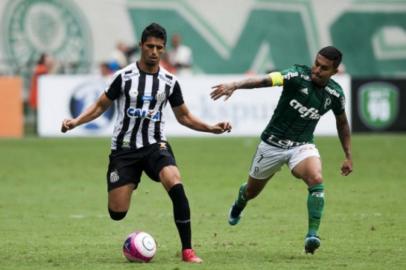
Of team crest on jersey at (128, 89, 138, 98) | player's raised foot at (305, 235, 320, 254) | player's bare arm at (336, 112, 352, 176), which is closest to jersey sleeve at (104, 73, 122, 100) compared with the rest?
team crest on jersey at (128, 89, 138, 98)

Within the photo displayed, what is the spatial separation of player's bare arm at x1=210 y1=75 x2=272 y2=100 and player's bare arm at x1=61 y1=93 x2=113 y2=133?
1038 mm

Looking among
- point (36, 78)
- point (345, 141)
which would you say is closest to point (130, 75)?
point (345, 141)

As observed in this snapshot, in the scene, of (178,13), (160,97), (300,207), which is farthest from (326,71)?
(178,13)

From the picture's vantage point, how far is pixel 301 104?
11391mm

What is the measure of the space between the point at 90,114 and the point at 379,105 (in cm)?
1922

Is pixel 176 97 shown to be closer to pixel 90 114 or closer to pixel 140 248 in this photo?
pixel 90 114

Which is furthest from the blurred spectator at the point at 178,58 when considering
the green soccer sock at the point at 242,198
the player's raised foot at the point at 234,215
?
the green soccer sock at the point at 242,198

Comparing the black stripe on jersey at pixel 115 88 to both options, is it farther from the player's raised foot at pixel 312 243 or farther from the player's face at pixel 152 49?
the player's raised foot at pixel 312 243

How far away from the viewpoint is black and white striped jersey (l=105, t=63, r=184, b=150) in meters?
10.6

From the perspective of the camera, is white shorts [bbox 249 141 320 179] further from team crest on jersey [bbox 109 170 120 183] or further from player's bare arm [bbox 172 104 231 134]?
team crest on jersey [bbox 109 170 120 183]

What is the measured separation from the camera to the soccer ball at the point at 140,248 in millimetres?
10320

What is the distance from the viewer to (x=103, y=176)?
2012cm

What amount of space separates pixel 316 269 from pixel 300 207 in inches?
230

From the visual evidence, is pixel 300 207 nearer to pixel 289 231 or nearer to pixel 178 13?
pixel 289 231
